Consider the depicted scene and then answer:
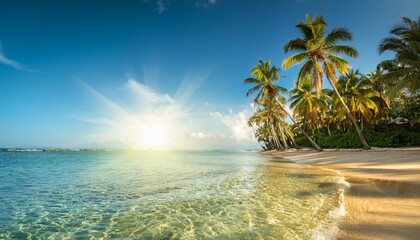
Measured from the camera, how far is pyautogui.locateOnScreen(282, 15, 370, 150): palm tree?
23609 mm

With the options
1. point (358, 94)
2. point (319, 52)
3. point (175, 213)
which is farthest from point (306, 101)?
point (175, 213)

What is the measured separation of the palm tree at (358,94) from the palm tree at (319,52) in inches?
317

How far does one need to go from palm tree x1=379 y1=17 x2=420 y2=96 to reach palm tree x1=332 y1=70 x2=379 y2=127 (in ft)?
31.0

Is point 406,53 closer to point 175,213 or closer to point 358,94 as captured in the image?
point 358,94

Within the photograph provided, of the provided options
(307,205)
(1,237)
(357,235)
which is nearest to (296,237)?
(357,235)

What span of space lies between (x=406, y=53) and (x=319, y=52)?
6.66 m

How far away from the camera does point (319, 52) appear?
24.3 metres

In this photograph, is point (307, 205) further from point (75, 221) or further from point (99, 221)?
point (75, 221)

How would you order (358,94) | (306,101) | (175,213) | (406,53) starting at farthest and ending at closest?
(306,101) < (358,94) < (406,53) < (175,213)

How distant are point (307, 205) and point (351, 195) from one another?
79.6 inches

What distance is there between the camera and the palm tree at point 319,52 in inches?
930

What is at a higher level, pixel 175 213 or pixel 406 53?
pixel 406 53

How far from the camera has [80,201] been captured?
8672 millimetres

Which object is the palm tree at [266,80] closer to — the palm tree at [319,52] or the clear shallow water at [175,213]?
the palm tree at [319,52]
